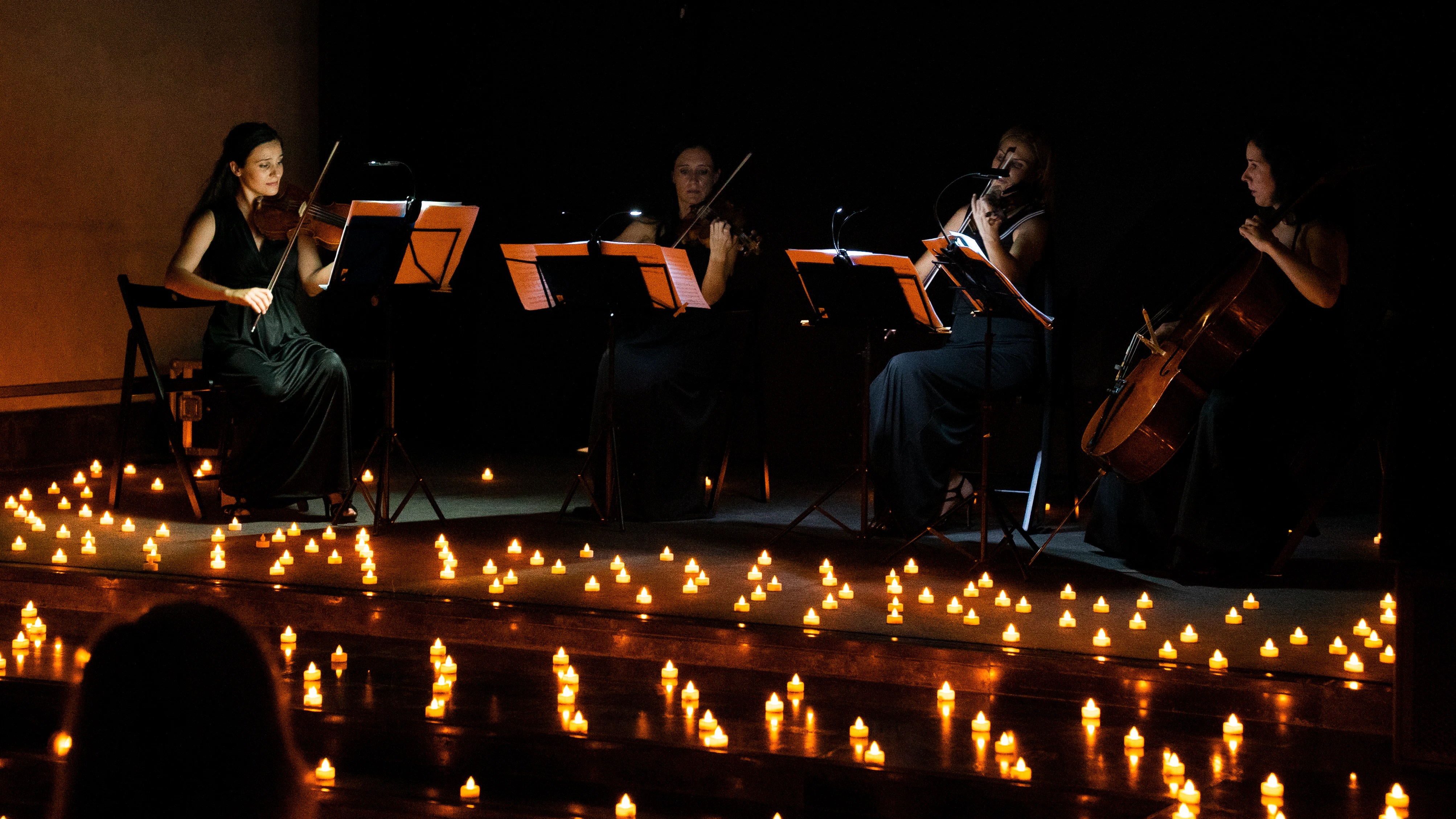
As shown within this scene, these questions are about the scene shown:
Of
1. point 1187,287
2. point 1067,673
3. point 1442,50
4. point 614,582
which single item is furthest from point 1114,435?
point 1442,50

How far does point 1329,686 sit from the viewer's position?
316cm

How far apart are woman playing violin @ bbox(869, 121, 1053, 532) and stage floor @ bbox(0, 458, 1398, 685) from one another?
0.66 ft

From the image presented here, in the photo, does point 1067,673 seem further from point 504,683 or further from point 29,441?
point 29,441

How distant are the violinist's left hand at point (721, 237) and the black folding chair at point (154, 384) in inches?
68.0

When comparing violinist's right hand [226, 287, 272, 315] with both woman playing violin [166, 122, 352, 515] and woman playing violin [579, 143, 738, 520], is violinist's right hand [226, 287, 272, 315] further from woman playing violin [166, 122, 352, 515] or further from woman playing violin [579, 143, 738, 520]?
A: woman playing violin [579, 143, 738, 520]

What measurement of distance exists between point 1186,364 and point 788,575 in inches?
49.6

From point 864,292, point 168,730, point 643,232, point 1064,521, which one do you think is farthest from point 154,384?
point 168,730

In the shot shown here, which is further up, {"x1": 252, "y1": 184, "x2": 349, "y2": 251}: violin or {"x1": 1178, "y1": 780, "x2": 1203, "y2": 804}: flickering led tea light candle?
{"x1": 252, "y1": 184, "x2": 349, "y2": 251}: violin

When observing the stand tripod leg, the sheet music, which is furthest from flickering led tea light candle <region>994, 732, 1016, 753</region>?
the sheet music

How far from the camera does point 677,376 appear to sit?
16.9ft

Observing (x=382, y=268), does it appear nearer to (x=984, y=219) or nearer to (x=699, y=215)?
(x=699, y=215)

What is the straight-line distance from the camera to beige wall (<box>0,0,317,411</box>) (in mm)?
5867

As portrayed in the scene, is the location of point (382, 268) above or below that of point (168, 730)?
above

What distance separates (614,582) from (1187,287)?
6.13 feet
